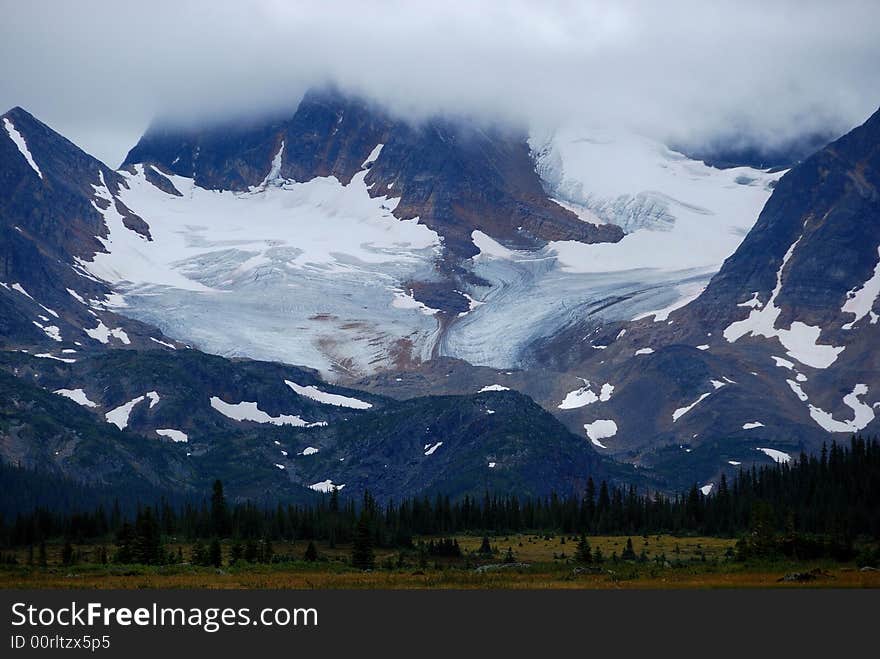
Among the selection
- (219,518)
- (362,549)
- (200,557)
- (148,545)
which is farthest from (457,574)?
(219,518)

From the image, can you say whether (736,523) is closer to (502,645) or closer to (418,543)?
(418,543)

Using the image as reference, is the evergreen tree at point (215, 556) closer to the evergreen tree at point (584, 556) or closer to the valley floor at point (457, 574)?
the valley floor at point (457, 574)

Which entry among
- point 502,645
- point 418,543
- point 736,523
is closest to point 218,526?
point 418,543

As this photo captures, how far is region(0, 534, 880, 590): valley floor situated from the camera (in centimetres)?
10419

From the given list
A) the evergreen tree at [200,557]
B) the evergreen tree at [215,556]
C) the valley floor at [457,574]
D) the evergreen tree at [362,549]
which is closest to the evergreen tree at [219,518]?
the valley floor at [457,574]

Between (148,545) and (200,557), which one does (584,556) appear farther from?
(148,545)

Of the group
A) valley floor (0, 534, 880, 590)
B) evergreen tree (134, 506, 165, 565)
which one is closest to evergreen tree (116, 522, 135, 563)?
evergreen tree (134, 506, 165, 565)

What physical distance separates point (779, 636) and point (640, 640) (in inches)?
266

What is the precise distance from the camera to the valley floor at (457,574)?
104m

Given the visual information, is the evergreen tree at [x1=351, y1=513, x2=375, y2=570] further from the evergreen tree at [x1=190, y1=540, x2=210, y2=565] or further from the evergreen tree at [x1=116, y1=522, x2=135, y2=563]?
the evergreen tree at [x1=116, y1=522, x2=135, y2=563]

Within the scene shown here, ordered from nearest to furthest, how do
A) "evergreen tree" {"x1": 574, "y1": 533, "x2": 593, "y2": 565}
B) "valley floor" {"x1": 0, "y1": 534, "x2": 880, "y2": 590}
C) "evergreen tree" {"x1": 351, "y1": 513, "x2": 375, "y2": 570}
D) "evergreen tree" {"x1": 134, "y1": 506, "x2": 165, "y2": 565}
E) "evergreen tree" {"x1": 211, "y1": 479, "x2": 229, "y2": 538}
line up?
"valley floor" {"x1": 0, "y1": 534, "x2": 880, "y2": 590}, "evergreen tree" {"x1": 134, "y1": 506, "x2": 165, "y2": 565}, "evergreen tree" {"x1": 351, "y1": 513, "x2": 375, "y2": 570}, "evergreen tree" {"x1": 574, "y1": 533, "x2": 593, "y2": 565}, "evergreen tree" {"x1": 211, "y1": 479, "x2": 229, "y2": 538}

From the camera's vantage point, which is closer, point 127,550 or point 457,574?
point 457,574

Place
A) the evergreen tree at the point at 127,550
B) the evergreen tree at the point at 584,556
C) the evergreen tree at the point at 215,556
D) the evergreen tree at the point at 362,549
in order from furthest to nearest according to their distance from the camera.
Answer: the evergreen tree at the point at 584,556 < the evergreen tree at the point at 362,549 < the evergreen tree at the point at 127,550 < the evergreen tree at the point at 215,556

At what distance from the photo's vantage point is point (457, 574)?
117000mm
